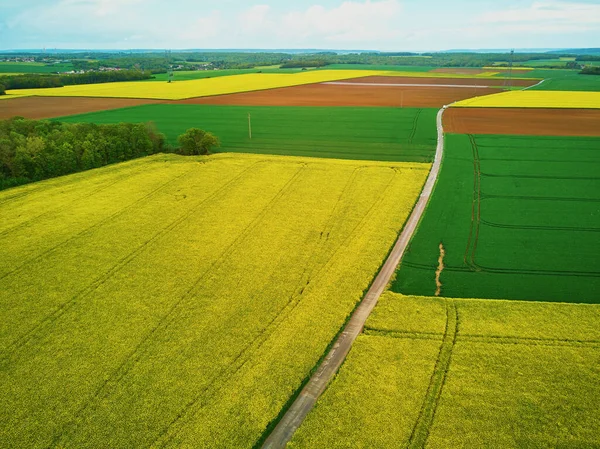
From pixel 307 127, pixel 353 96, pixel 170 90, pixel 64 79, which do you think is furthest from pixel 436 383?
pixel 64 79

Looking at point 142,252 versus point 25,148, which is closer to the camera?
point 142,252

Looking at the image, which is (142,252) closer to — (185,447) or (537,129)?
(185,447)

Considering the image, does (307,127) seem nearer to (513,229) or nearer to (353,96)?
(353,96)

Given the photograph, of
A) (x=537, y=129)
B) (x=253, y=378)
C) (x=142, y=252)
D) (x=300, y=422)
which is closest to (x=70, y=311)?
(x=142, y=252)

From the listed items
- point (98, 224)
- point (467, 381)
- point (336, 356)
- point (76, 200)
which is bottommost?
point (336, 356)

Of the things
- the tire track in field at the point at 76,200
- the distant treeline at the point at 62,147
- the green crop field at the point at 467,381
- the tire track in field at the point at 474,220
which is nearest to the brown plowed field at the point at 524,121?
the tire track in field at the point at 474,220
